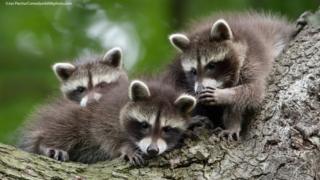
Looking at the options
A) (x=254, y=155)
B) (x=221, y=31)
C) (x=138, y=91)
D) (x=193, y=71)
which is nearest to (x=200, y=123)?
(x=254, y=155)

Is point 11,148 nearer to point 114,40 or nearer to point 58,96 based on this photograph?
point 58,96

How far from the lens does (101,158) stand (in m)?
5.24

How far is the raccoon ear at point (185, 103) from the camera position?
495 cm

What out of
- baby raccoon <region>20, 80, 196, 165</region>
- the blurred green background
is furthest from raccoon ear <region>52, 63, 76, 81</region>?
baby raccoon <region>20, 80, 196, 165</region>

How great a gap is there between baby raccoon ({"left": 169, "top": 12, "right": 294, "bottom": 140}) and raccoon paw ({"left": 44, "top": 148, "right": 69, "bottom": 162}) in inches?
39.0

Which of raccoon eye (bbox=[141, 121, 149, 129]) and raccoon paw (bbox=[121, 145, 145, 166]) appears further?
raccoon eye (bbox=[141, 121, 149, 129])

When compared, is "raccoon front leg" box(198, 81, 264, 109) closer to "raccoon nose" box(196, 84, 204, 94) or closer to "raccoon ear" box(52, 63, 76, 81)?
"raccoon nose" box(196, 84, 204, 94)

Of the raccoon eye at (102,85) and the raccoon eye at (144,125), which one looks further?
the raccoon eye at (102,85)

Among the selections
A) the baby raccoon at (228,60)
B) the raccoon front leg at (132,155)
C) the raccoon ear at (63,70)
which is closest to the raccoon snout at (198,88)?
the baby raccoon at (228,60)

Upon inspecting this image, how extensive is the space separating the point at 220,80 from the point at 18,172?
1.89 meters

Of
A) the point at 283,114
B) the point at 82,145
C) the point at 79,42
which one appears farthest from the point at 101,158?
the point at 79,42

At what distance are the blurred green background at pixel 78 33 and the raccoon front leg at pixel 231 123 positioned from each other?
6.91ft

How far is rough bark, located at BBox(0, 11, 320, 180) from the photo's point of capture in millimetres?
4293

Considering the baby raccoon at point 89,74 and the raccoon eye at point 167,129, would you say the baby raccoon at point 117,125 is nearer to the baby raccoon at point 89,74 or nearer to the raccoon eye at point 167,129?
the raccoon eye at point 167,129
